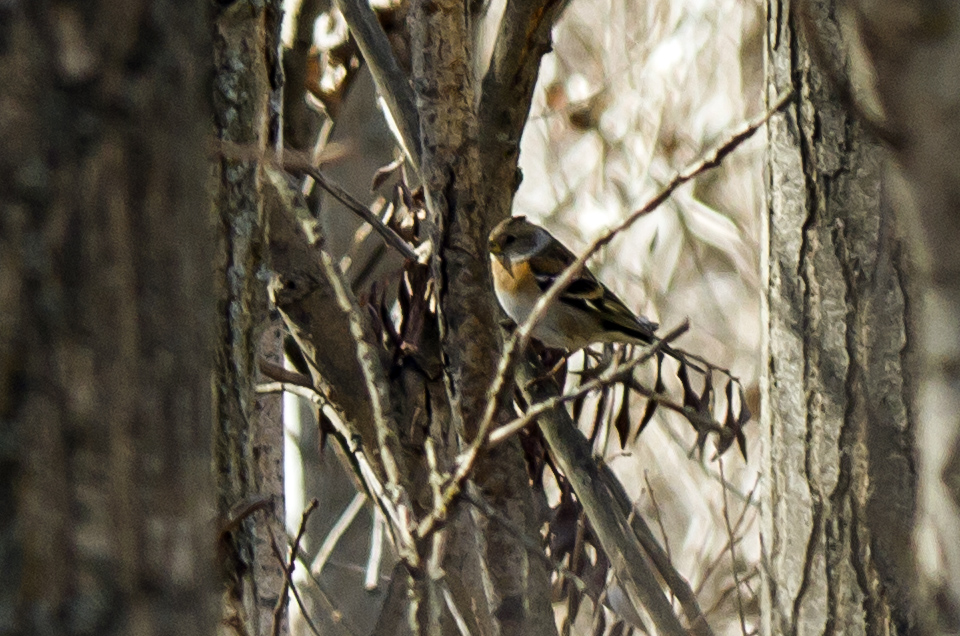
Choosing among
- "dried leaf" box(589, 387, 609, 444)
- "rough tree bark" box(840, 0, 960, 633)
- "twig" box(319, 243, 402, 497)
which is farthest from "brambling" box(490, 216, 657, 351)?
"rough tree bark" box(840, 0, 960, 633)

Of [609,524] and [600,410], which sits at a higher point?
[600,410]

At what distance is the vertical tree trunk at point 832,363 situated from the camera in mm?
2688

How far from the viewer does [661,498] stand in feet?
26.6

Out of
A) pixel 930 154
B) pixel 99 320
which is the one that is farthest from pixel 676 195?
pixel 99 320

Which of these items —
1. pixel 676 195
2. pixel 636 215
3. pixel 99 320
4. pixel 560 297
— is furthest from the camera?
pixel 676 195

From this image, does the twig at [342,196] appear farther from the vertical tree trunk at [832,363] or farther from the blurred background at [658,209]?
the blurred background at [658,209]

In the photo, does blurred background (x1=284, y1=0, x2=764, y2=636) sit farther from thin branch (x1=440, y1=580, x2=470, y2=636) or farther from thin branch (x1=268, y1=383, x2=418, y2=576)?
thin branch (x1=440, y1=580, x2=470, y2=636)

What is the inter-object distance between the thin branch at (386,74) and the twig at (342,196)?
25 cm

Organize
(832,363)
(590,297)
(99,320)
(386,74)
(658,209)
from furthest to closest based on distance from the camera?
(658,209)
(590,297)
(386,74)
(832,363)
(99,320)

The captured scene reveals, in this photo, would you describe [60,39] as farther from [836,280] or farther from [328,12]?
[328,12]

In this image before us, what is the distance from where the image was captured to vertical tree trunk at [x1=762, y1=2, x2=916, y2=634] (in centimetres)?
269

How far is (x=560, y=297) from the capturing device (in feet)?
17.2

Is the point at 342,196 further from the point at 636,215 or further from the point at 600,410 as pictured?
the point at 636,215

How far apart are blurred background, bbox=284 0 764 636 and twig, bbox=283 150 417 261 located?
3623 mm
